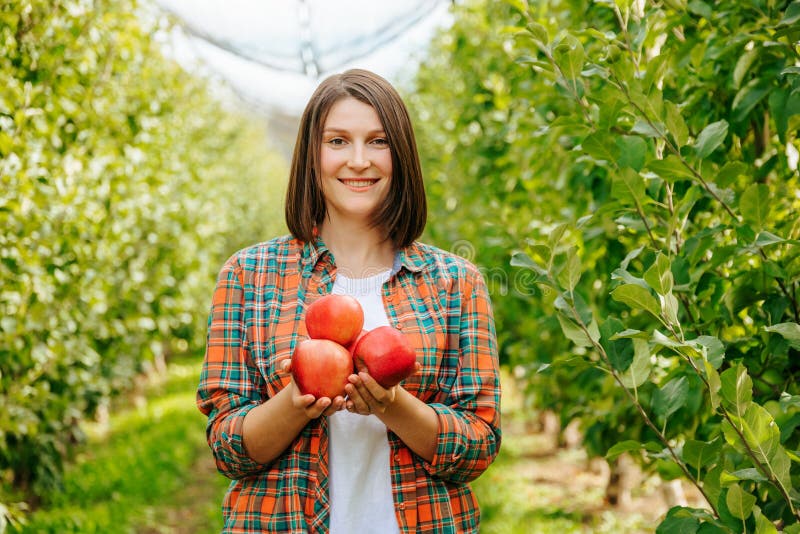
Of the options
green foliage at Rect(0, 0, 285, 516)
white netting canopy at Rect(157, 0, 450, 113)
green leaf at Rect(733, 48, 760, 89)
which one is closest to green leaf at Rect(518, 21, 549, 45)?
green leaf at Rect(733, 48, 760, 89)

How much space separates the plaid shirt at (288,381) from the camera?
1579 mm

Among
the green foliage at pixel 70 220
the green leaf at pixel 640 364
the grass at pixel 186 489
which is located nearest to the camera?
the green leaf at pixel 640 364

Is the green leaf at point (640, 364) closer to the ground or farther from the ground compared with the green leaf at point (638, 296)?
closer to the ground

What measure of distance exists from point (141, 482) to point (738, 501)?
5.75 m

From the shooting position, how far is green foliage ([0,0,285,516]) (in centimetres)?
315

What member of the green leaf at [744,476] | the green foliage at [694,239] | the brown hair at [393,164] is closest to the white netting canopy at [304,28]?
the green foliage at [694,239]

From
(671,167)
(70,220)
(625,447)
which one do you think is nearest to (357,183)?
(671,167)

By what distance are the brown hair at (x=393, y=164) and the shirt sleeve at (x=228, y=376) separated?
0.23 metres

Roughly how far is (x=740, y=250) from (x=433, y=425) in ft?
2.19

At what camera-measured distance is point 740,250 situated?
1.45m

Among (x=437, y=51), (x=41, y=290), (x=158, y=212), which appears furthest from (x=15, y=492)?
(x=437, y=51)

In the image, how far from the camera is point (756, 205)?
1351mm

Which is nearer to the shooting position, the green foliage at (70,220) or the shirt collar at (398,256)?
the shirt collar at (398,256)

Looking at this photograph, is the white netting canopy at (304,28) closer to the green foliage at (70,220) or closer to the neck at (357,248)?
the green foliage at (70,220)
